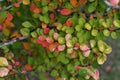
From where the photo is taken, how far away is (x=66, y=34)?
5.21 feet

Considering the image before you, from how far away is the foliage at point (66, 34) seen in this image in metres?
1.57

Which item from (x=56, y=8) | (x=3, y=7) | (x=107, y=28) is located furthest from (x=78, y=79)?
(x=3, y=7)

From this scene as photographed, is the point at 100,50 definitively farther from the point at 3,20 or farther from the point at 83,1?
the point at 3,20

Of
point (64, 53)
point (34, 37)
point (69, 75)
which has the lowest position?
point (69, 75)

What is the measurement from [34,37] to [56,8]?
225 mm

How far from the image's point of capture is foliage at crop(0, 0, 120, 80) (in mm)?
1569

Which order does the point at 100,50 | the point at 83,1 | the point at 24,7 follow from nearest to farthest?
Answer: the point at 100,50, the point at 83,1, the point at 24,7

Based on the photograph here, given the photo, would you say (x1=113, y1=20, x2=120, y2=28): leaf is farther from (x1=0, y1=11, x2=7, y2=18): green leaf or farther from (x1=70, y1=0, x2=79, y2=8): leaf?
(x1=0, y1=11, x2=7, y2=18): green leaf

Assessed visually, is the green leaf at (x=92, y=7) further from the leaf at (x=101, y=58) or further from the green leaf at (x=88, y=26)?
A: the leaf at (x=101, y=58)

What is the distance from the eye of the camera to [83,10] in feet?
6.03

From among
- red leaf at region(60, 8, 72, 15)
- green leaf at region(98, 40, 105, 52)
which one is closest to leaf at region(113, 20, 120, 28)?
green leaf at region(98, 40, 105, 52)

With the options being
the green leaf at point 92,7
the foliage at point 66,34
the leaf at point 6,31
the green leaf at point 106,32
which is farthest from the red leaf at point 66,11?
the leaf at point 6,31

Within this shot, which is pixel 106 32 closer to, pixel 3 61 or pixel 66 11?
pixel 66 11

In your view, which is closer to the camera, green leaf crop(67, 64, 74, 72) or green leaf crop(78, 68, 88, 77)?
green leaf crop(78, 68, 88, 77)
